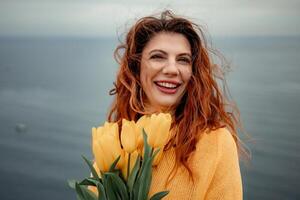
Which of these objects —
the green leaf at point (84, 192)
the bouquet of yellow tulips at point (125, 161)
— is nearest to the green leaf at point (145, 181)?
the bouquet of yellow tulips at point (125, 161)

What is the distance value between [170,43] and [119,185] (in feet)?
2.21

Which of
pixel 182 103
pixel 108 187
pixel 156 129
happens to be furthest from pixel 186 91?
pixel 108 187

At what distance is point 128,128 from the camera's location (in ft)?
4.14

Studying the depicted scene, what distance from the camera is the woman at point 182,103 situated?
5.14 ft

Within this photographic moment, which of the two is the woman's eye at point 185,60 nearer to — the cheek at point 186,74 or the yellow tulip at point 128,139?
the cheek at point 186,74

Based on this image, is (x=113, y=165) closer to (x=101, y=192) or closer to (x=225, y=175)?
(x=101, y=192)

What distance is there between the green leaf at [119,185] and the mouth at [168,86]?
21.2 inches

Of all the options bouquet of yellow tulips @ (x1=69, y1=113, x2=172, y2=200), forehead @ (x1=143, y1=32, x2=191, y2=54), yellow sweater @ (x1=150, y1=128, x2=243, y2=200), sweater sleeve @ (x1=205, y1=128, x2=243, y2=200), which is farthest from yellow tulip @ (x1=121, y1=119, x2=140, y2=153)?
forehead @ (x1=143, y1=32, x2=191, y2=54)

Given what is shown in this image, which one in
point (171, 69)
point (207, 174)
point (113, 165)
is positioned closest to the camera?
point (113, 165)

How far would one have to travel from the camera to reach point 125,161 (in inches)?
49.8

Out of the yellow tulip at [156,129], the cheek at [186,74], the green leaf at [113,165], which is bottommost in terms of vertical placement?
the green leaf at [113,165]

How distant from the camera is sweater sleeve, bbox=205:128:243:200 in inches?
61.4

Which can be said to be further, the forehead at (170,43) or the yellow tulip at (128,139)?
the forehead at (170,43)

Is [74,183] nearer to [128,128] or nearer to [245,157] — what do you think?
[128,128]
